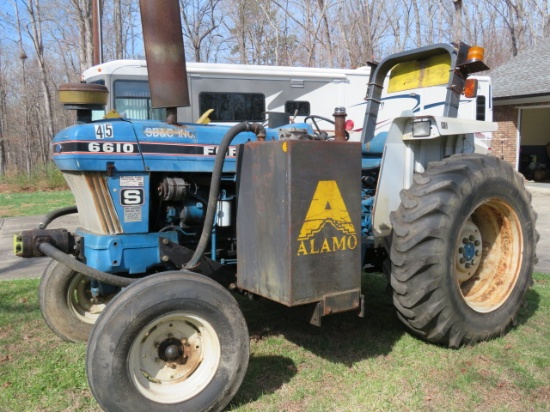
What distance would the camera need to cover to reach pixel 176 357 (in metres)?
2.79

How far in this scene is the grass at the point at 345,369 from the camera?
2.95 m

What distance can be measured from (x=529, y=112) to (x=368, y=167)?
59.5 feet

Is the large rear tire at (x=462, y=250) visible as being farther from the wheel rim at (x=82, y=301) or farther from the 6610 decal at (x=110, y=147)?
the wheel rim at (x=82, y=301)

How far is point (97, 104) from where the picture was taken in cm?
347

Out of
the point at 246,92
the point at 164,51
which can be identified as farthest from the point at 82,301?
the point at 246,92

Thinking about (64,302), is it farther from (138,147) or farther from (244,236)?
(244,236)

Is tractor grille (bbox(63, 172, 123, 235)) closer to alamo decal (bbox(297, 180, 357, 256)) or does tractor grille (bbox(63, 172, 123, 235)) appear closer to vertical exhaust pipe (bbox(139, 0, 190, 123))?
vertical exhaust pipe (bbox(139, 0, 190, 123))

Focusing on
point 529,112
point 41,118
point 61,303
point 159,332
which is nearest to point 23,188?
point 61,303

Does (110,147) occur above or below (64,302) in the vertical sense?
above

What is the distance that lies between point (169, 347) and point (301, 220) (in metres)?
0.99

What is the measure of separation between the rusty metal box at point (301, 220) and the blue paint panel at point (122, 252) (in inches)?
25.5

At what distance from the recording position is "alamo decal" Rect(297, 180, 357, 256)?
2783 mm

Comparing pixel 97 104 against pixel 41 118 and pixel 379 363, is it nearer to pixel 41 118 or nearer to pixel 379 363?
pixel 379 363

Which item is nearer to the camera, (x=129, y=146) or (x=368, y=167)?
(x=129, y=146)
